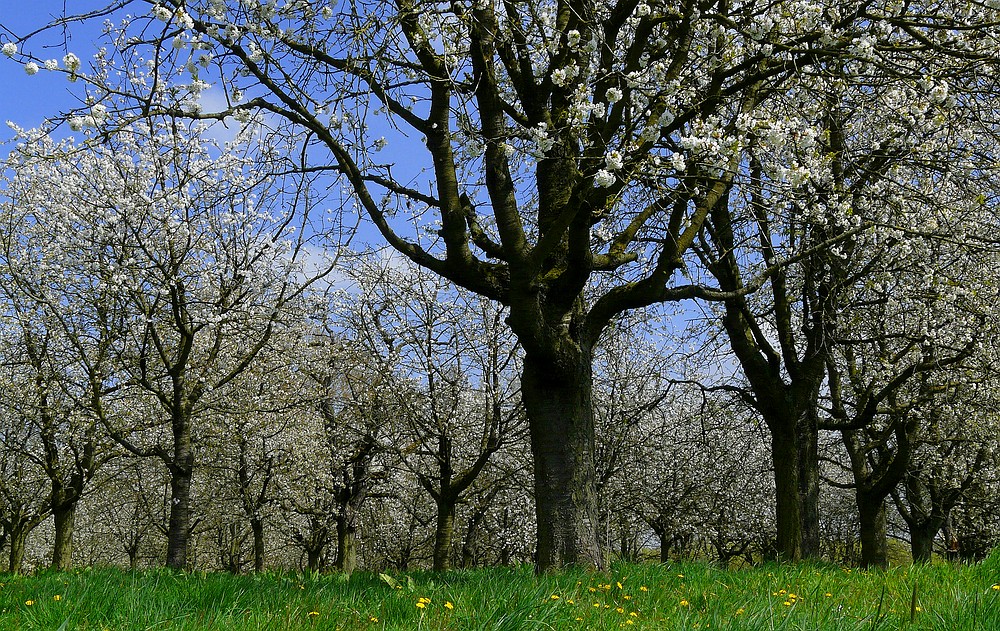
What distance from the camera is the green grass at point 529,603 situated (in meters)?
2.99

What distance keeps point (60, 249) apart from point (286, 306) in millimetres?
3596

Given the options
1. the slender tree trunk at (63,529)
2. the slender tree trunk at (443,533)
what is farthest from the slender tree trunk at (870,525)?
the slender tree trunk at (63,529)

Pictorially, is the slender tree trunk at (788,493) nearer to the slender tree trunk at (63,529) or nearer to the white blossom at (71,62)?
the white blossom at (71,62)

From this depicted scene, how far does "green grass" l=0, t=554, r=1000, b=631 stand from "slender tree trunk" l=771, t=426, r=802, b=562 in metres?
4.85

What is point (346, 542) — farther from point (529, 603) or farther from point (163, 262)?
point (529, 603)

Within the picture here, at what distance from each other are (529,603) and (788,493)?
7.45 m

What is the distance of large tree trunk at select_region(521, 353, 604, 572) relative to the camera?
582 cm

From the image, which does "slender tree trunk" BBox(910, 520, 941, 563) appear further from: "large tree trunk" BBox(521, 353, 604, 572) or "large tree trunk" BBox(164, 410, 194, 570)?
"large tree trunk" BBox(164, 410, 194, 570)

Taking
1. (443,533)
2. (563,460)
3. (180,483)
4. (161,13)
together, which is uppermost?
(161,13)

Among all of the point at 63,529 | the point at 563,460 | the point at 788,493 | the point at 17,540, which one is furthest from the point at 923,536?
the point at 17,540

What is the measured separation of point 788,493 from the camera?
381 inches

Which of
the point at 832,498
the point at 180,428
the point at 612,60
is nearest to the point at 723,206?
the point at 612,60

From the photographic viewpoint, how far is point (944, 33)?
5496 mm

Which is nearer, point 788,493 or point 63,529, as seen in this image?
point 788,493
